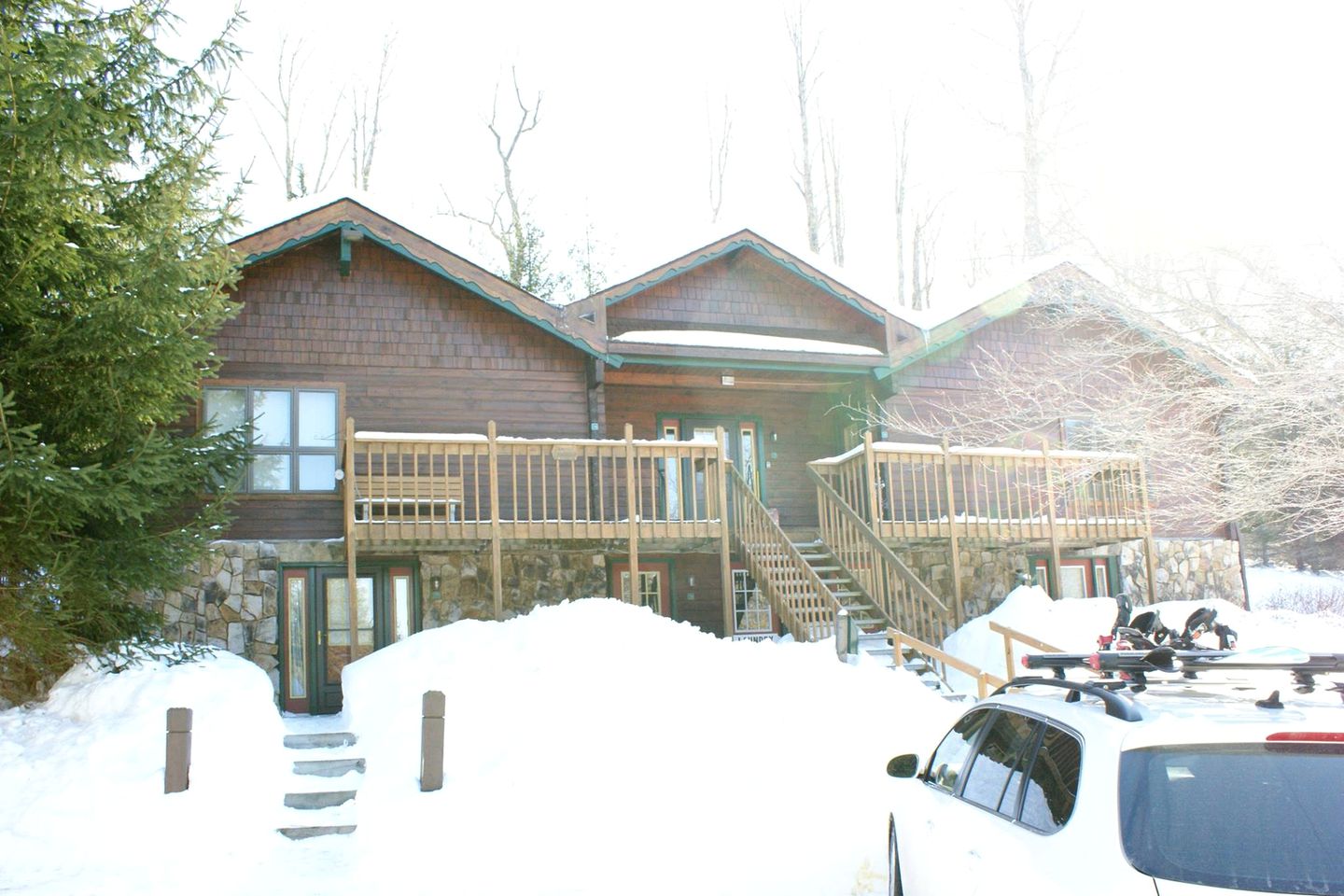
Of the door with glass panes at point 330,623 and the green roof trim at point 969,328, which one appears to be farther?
the green roof trim at point 969,328

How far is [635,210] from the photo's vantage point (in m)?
40.0

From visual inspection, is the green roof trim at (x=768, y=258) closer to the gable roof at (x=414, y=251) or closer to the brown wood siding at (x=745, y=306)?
the brown wood siding at (x=745, y=306)

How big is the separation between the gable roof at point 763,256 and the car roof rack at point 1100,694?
12.6m

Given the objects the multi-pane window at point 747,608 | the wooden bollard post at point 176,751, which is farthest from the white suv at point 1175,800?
the multi-pane window at point 747,608

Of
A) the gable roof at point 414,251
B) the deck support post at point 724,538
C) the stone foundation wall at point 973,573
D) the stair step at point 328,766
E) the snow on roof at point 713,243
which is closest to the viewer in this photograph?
the stair step at point 328,766

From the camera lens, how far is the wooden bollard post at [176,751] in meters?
9.20

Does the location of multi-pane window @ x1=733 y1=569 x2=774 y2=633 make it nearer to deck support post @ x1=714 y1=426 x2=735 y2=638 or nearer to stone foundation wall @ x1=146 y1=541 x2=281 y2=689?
deck support post @ x1=714 y1=426 x2=735 y2=638

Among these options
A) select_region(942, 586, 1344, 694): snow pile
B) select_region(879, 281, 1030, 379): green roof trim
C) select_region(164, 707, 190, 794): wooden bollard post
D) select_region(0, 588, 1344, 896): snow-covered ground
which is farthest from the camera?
select_region(879, 281, 1030, 379): green roof trim

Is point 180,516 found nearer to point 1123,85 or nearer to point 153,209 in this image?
point 153,209

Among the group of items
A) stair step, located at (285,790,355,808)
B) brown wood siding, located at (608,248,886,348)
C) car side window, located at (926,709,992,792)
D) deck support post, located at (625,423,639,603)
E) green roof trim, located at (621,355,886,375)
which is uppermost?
brown wood siding, located at (608,248,886,348)

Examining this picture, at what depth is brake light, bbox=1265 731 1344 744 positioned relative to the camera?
3.38 meters

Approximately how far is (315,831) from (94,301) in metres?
5.30

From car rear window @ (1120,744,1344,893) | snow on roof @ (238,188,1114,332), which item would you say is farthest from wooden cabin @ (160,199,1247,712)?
car rear window @ (1120,744,1344,893)

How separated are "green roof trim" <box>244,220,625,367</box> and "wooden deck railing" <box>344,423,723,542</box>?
169 centimetres
